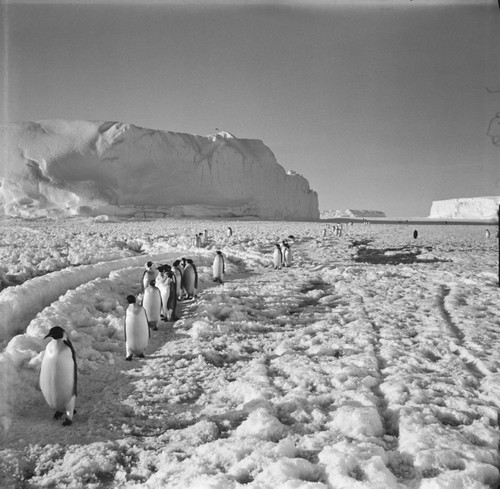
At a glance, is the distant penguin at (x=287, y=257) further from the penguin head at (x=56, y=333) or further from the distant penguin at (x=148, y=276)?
the penguin head at (x=56, y=333)

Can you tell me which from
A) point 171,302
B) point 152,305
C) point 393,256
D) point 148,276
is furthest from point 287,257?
point 152,305

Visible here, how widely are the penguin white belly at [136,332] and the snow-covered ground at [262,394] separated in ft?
0.68

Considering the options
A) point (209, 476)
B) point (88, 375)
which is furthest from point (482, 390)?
point (88, 375)

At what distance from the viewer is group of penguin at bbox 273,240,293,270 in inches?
550

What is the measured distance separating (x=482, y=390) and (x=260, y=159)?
52.2 metres

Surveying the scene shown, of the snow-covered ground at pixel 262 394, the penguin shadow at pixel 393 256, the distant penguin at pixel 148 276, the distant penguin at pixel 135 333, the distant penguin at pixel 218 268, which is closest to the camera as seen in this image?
the snow-covered ground at pixel 262 394

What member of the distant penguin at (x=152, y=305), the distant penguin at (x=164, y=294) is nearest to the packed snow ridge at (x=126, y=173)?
the distant penguin at (x=164, y=294)

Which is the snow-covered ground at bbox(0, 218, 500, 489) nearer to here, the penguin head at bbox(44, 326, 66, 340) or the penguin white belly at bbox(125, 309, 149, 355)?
the penguin white belly at bbox(125, 309, 149, 355)

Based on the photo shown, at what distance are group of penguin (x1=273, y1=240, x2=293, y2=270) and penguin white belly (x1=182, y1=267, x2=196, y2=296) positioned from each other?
5249 mm

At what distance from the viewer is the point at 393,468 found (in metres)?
2.88

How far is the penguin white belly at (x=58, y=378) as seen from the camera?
3.78 meters

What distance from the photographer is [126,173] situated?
48250 mm

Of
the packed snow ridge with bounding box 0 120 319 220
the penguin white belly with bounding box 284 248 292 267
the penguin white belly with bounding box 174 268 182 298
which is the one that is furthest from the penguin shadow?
the packed snow ridge with bounding box 0 120 319 220

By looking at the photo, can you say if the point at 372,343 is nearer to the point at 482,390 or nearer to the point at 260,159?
the point at 482,390
